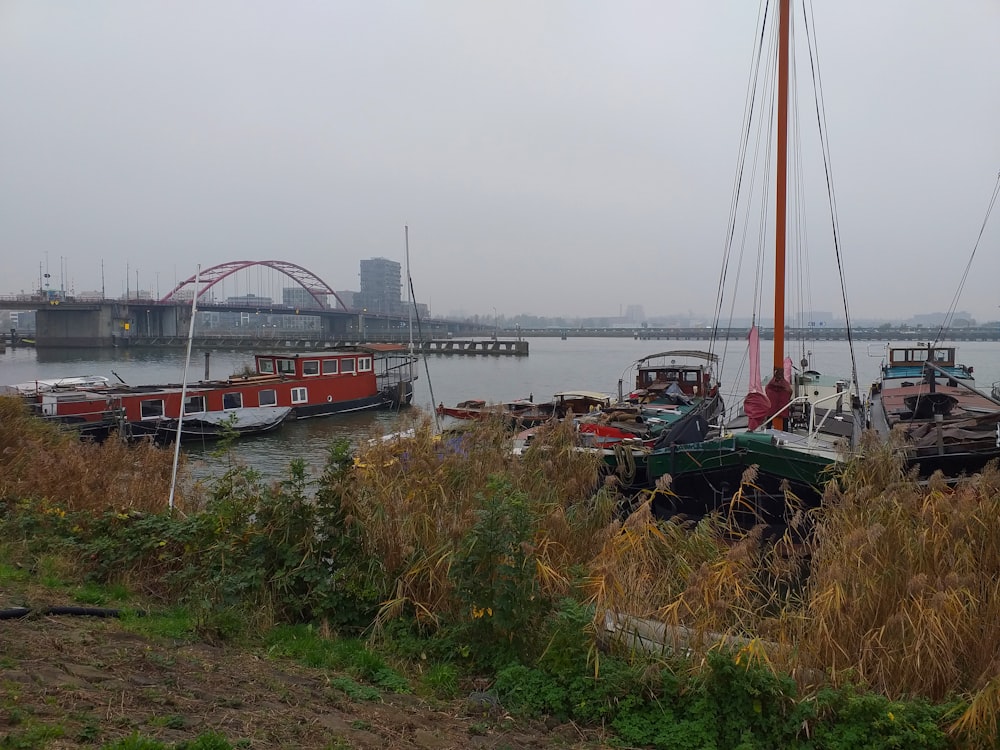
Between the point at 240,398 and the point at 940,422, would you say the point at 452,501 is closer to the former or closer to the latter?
the point at 940,422

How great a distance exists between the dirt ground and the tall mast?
556 inches

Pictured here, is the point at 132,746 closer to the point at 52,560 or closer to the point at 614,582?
the point at 614,582

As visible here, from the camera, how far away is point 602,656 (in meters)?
5.70

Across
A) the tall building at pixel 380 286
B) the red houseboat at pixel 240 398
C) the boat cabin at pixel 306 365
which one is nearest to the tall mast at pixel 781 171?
the red houseboat at pixel 240 398

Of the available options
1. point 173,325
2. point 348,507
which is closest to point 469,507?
point 348,507

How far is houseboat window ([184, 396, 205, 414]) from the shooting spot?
30797mm

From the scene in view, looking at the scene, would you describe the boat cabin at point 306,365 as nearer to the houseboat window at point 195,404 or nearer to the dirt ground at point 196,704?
the houseboat window at point 195,404

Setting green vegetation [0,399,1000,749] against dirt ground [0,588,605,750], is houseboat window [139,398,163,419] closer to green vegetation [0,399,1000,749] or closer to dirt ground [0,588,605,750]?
green vegetation [0,399,1000,749]

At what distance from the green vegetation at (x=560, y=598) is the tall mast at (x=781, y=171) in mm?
8966

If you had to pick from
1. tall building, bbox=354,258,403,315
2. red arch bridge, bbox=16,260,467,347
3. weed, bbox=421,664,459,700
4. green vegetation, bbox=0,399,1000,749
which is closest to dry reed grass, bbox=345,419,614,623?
green vegetation, bbox=0,399,1000,749

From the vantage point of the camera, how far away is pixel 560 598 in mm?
6293

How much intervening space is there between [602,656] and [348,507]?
3025mm

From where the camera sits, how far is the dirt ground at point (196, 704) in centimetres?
412

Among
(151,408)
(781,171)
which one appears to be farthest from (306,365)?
(781,171)
